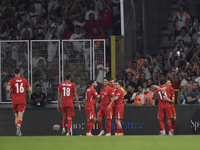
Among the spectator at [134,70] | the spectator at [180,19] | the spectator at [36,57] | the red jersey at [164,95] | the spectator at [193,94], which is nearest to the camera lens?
the red jersey at [164,95]

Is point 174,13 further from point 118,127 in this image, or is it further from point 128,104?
point 118,127

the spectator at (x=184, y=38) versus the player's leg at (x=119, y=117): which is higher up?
the spectator at (x=184, y=38)

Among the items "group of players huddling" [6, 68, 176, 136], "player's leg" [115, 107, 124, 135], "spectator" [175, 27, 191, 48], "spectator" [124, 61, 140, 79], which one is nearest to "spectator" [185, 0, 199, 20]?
"spectator" [175, 27, 191, 48]

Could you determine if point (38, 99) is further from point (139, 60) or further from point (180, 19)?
point (180, 19)

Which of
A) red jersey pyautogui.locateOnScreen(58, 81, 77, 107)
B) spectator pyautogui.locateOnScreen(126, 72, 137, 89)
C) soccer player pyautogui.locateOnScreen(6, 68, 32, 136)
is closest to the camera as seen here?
soccer player pyautogui.locateOnScreen(6, 68, 32, 136)

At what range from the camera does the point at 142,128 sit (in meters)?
12.6

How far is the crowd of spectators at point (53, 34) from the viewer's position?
12.4 meters

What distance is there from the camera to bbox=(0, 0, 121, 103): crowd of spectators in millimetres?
12422

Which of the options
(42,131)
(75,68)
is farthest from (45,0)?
(42,131)

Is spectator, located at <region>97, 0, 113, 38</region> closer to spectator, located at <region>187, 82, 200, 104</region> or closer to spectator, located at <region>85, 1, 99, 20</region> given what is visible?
spectator, located at <region>85, 1, 99, 20</region>

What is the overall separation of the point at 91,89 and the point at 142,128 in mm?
2402

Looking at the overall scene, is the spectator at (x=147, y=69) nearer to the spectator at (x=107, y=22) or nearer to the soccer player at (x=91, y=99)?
the spectator at (x=107, y=22)

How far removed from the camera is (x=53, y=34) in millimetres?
14383

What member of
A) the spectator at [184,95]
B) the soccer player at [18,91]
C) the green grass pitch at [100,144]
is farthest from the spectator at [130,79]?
the green grass pitch at [100,144]
